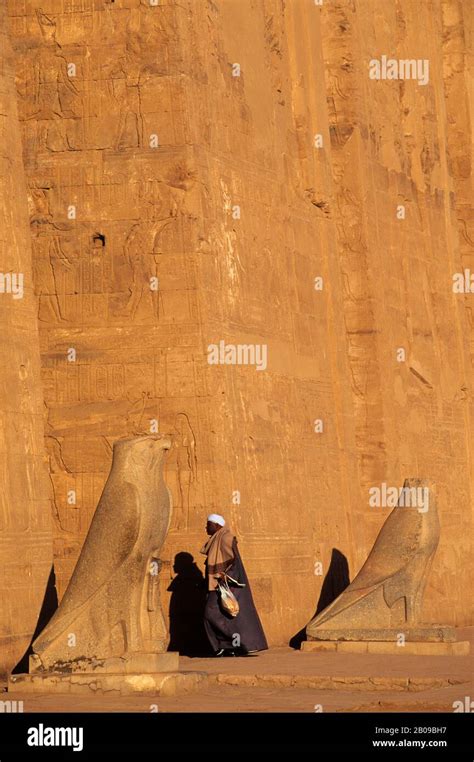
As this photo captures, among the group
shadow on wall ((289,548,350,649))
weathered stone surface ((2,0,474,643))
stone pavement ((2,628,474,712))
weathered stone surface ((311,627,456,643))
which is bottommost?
stone pavement ((2,628,474,712))

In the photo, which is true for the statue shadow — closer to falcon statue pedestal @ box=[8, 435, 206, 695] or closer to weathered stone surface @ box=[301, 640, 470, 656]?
weathered stone surface @ box=[301, 640, 470, 656]

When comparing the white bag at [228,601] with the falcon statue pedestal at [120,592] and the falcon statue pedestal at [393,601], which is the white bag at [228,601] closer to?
the falcon statue pedestal at [393,601]

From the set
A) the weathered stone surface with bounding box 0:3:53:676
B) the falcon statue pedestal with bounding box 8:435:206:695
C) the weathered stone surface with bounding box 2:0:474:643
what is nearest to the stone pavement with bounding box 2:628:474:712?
the falcon statue pedestal with bounding box 8:435:206:695

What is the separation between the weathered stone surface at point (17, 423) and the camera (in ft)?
41.4

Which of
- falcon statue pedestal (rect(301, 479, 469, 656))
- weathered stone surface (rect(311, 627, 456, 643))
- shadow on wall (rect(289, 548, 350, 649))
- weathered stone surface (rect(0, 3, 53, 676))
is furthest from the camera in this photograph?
shadow on wall (rect(289, 548, 350, 649))

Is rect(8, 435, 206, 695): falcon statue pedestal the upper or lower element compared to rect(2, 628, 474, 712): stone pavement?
upper

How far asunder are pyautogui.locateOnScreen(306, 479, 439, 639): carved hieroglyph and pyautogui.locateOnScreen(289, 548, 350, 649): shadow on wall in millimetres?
1509

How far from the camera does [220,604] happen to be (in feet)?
47.5

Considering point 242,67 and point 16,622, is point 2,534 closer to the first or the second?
point 16,622

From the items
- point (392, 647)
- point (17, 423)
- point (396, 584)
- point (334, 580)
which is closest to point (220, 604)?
point (392, 647)

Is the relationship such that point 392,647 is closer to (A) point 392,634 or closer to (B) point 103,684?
(A) point 392,634

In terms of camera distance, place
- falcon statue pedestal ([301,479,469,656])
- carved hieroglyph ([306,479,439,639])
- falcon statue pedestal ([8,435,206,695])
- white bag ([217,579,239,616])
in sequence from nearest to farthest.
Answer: falcon statue pedestal ([8,435,206,695])
white bag ([217,579,239,616])
falcon statue pedestal ([301,479,469,656])
carved hieroglyph ([306,479,439,639])

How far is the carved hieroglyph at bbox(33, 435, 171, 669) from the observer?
11.7 meters

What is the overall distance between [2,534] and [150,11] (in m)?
5.59
